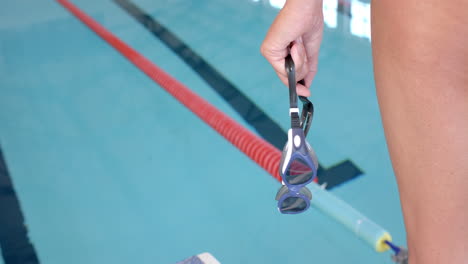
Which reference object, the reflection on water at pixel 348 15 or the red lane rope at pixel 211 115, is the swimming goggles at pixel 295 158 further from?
the reflection on water at pixel 348 15

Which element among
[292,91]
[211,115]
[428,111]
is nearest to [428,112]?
[428,111]

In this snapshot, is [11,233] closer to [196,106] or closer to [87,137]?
[87,137]

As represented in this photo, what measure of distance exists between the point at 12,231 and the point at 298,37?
1.61 metres

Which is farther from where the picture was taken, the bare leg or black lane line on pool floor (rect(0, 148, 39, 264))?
black lane line on pool floor (rect(0, 148, 39, 264))

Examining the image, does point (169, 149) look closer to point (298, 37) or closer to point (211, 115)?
point (211, 115)

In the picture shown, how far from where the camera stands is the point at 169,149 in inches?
103

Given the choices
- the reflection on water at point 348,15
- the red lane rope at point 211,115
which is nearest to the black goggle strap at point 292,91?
the red lane rope at point 211,115

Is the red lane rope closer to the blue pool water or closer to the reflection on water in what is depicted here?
the blue pool water

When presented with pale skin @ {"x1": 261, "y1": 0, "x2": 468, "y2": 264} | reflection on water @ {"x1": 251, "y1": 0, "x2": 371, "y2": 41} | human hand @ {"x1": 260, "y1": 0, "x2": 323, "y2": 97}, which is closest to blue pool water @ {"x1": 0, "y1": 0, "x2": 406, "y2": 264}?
reflection on water @ {"x1": 251, "y1": 0, "x2": 371, "y2": 41}

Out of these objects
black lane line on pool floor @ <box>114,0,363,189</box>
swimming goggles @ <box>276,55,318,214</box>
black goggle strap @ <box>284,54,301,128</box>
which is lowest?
black lane line on pool floor @ <box>114,0,363,189</box>

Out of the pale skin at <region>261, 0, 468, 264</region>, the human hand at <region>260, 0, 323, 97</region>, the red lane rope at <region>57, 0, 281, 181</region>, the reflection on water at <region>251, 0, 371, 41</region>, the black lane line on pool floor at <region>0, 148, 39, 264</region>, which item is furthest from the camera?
the reflection on water at <region>251, 0, 371, 41</region>

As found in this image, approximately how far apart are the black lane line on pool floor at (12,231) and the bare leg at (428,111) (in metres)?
1.61

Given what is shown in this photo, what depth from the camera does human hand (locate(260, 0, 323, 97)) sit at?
1.07 metres

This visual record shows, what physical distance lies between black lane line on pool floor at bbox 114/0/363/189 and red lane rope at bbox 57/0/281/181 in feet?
0.49
